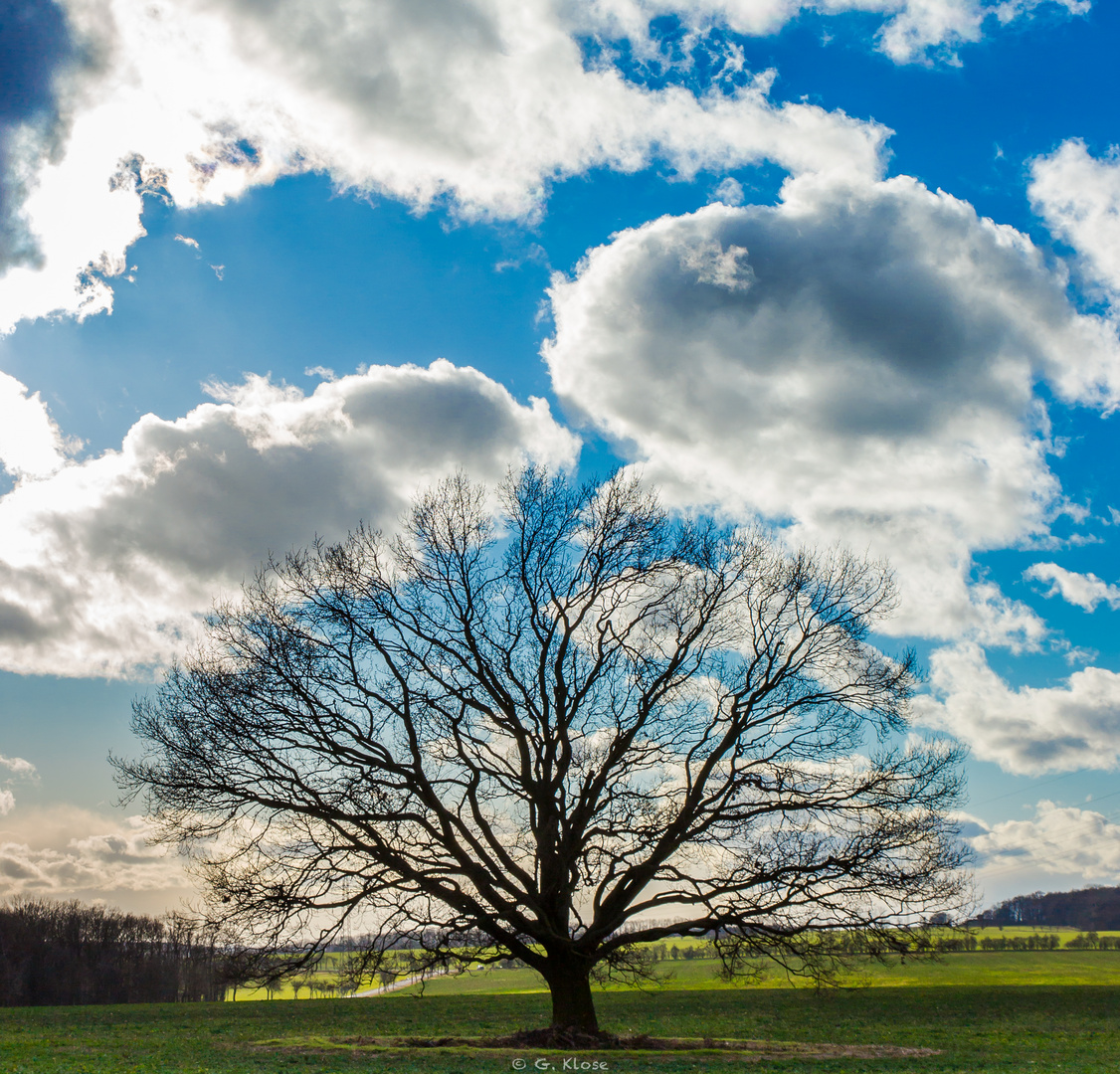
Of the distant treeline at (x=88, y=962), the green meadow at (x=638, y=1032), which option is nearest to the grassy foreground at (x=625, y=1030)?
the green meadow at (x=638, y=1032)

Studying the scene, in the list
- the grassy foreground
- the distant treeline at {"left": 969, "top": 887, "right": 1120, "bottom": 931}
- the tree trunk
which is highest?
the tree trunk

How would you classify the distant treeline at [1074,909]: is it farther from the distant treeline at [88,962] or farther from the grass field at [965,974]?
the distant treeline at [88,962]

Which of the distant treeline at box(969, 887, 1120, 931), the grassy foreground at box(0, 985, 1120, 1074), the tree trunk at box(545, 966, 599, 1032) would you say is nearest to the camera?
the grassy foreground at box(0, 985, 1120, 1074)

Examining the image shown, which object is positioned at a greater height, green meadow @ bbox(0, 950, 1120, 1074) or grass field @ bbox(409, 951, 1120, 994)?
green meadow @ bbox(0, 950, 1120, 1074)

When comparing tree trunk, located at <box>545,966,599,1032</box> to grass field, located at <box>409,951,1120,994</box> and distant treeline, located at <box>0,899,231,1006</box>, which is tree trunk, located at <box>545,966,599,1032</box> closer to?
grass field, located at <box>409,951,1120,994</box>

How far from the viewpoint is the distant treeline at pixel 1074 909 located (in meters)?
127

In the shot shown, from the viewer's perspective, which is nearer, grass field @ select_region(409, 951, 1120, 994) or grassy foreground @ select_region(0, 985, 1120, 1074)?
grassy foreground @ select_region(0, 985, 1120, 1074)

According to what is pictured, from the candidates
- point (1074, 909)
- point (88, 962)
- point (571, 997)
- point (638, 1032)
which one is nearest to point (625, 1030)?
point (638, 1032)

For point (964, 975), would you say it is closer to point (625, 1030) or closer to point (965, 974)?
point (965, 974)

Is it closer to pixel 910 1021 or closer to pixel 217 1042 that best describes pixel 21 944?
pixel 217 1042

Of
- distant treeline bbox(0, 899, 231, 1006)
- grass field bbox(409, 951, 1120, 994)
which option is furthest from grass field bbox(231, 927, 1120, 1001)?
distant treeline bbox(0, 899, 231, 1006)

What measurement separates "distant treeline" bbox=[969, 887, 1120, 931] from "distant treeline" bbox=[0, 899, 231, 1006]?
406 feet

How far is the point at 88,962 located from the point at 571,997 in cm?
8656

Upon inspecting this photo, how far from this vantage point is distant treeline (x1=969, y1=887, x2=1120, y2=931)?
127 metres
